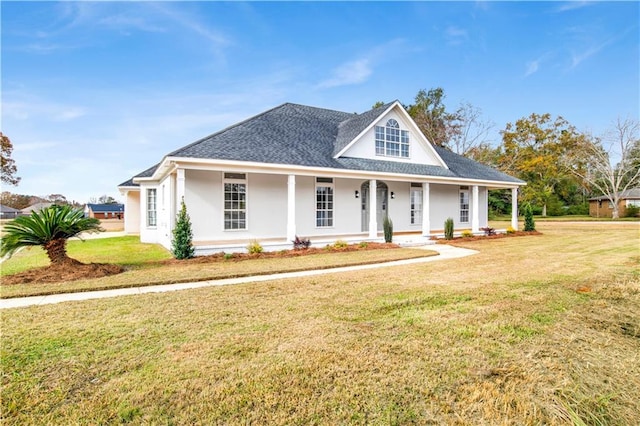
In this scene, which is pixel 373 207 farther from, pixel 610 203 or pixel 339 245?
pixel 610 203

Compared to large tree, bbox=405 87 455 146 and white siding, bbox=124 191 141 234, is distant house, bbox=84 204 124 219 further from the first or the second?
large tree, bbox=405 87 455 146

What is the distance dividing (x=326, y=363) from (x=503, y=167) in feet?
146

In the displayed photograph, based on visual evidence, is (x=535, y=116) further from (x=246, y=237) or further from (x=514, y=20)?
(x=246, y=237)

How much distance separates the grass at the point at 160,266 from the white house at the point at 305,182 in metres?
1.77

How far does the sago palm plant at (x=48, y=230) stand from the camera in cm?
719

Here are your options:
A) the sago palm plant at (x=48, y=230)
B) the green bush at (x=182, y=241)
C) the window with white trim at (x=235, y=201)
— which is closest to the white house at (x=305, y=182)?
the window with white trim at (x=235, y=201)

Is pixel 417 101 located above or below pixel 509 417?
above

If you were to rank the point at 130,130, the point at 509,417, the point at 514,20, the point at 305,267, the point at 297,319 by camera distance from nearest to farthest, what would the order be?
the point at 509,417 → the point at 297,319 → the point at 305,267 → the point at 514,20 → the point at 130,130

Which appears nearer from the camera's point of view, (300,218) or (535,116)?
(300,218)

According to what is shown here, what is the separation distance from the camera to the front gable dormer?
14.7m

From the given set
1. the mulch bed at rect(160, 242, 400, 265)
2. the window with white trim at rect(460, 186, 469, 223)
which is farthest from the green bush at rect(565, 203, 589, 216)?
the mulch bed at rect(160, 242, 400, 265)

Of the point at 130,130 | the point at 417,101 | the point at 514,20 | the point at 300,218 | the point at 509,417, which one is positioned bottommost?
the point at 509,417

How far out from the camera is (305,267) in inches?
333

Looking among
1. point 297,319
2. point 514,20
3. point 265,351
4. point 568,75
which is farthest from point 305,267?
point 568,75
